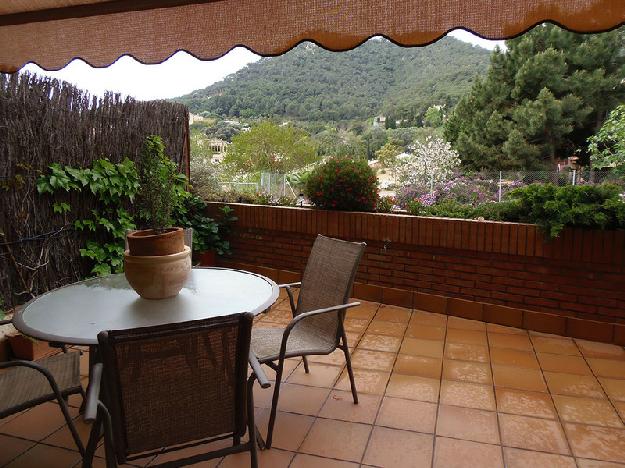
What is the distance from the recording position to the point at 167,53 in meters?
2.56

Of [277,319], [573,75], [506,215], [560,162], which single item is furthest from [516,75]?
[277,319]

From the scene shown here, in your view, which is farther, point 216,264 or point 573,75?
point 573,75

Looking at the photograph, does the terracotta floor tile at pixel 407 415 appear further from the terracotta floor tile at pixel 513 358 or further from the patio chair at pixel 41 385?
the patio chair at pixel 41 385

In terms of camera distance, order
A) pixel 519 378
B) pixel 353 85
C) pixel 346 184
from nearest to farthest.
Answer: pixel 519 378 → pixel 346 184 → pixel 353 85

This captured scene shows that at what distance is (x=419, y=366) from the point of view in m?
3.37

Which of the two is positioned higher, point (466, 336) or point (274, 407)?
point (274, 407)

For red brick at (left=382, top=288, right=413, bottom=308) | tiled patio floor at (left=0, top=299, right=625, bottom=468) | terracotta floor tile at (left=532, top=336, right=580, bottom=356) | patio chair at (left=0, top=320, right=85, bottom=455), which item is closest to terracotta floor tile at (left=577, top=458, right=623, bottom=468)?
tiled patio floor at (left=0, top=299, right=625, bottom=468)

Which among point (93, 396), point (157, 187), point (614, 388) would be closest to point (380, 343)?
point (614, 388)

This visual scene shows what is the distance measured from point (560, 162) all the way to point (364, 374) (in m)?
12.3

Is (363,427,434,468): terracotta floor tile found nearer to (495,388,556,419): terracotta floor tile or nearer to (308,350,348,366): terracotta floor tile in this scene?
(495,388,556,419): terracotta floor tile

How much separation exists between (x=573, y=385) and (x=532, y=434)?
789mm

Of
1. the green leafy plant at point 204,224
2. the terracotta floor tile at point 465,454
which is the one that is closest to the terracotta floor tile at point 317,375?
the terracotta floor tile at point 465,454

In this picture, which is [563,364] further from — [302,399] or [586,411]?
[302,399]

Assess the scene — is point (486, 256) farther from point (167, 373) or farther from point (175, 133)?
point (175, 133)
